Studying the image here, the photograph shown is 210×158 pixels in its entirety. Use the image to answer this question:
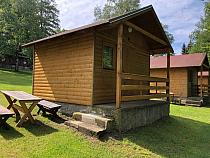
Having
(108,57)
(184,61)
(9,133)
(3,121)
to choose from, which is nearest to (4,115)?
(3,121)

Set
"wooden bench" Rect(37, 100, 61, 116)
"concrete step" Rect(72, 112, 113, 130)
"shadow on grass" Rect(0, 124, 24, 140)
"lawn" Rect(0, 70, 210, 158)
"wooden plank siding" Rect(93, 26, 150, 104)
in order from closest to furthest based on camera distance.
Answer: "lawn" Rect(0, 70, 210, 158), "shadow on grass" Rect(0, 124, 24, 140), "concrete step" Rect(72, 112, 113, 130), "wooden bench" Rect(37, 100, 61, 116), "wooden plank siding" Rect(93, 26, 150, 104)

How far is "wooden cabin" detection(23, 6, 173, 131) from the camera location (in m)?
8.66

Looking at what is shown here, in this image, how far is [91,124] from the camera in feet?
26.7

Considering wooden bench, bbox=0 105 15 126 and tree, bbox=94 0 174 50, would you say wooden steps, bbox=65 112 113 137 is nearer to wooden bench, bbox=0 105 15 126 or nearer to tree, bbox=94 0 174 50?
wooden bench, bbox=0 105 15 126

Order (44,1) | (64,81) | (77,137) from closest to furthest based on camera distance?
(77,137) < (64,81) < (44,1)

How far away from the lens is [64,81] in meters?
10.5

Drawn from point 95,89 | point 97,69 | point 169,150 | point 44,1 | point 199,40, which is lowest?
point 169,150

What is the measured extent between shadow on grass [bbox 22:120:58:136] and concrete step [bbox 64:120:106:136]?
1.94ft

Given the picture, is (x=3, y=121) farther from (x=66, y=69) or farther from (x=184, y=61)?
(x=184, y=61)

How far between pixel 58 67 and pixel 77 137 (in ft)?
14.1

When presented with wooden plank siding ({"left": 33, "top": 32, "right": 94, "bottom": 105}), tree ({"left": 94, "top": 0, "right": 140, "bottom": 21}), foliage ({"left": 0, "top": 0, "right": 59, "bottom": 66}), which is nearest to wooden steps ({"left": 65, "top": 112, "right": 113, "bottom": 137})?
wooden plank siding ({"left": 33, "top": 32, "right": 94, "bottom": 105})

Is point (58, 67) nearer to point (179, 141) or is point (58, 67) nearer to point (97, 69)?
point (97, 69)

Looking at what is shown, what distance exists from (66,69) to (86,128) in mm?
3528

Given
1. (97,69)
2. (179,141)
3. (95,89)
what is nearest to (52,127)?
(95,89)
